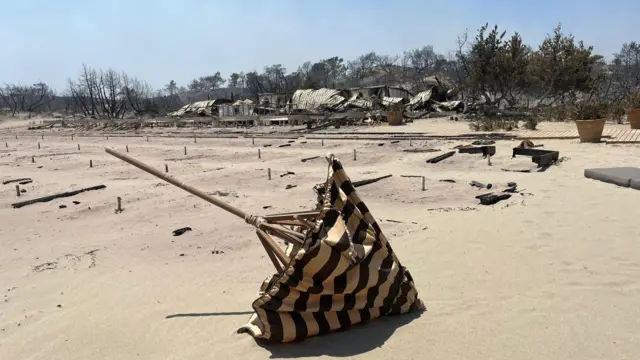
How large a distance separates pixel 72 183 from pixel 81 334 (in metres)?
7.43

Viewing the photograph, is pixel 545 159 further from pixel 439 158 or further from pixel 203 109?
pixel 203 109

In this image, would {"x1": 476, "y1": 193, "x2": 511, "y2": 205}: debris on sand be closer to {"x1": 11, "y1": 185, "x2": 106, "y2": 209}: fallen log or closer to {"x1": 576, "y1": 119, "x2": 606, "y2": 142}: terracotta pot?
{"x1": 576, "y1": 119, "x2": 606, "y2": 142}: terracotta pot

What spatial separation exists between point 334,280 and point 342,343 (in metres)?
0.36

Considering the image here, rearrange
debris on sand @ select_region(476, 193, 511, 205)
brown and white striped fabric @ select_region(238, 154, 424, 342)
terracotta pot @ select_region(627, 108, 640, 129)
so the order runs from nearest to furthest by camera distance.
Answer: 1. brown and white striped fabric @ select_region(238, 154, 424, 342)
2. debris on sand @ select_region(476, 193, 511, 205)
3. terracotta pot @ select_region(627, 108, 640, 129)

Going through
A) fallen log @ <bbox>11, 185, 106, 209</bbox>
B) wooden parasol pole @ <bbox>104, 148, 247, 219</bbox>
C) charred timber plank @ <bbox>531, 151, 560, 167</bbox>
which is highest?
wooden parasol pole @ <bbox>104, 148, 247, 219</bbox>

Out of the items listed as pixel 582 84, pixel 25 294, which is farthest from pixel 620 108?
pixel 25 294

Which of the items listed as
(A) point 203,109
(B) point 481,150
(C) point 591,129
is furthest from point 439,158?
(A) point 203,109

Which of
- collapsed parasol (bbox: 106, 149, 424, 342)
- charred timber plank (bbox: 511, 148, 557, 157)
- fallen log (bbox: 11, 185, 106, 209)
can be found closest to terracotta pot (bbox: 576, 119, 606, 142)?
charred timber plank (bbox: 511, 148, 557, 157)

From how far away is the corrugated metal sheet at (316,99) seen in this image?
27891mm

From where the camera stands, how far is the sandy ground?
2.69m

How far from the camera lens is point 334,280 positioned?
8.44 ft

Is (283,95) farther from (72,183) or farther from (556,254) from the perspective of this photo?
(556,254)

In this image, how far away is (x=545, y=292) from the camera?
10.6ft

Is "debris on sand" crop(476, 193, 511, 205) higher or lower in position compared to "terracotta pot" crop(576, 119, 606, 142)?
lower
